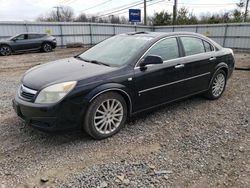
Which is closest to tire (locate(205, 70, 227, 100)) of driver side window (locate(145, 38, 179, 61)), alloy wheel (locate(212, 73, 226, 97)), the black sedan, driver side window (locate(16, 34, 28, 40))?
alloy wheel (locate(212, 73, 226, 97))

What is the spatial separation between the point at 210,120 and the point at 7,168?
124 inches

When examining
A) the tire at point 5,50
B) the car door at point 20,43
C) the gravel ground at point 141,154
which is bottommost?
the gravel ground at point 141,154

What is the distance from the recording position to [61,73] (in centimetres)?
321

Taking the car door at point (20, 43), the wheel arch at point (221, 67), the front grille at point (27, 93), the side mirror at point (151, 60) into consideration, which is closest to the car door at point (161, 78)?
the side mirror at point (151, 60)

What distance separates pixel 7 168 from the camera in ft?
8.77

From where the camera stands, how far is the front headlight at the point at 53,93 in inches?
112

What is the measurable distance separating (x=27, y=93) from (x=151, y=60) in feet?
5.89

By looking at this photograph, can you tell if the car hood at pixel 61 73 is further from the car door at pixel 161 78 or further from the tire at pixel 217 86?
the tire at pixel 217 86

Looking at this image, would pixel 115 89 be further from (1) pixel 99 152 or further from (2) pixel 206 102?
(2) pixel 206 102

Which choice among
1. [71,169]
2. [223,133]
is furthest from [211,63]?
[71,169]

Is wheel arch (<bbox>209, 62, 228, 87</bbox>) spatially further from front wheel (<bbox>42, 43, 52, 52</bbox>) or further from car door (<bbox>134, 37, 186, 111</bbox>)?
front wheel (<bbox>42, 43, 52, 52</bbox>)

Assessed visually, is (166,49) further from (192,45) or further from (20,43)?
(20,43)

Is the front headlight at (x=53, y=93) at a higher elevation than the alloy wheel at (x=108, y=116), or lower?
higher

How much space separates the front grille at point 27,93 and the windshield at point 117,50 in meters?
1.15
